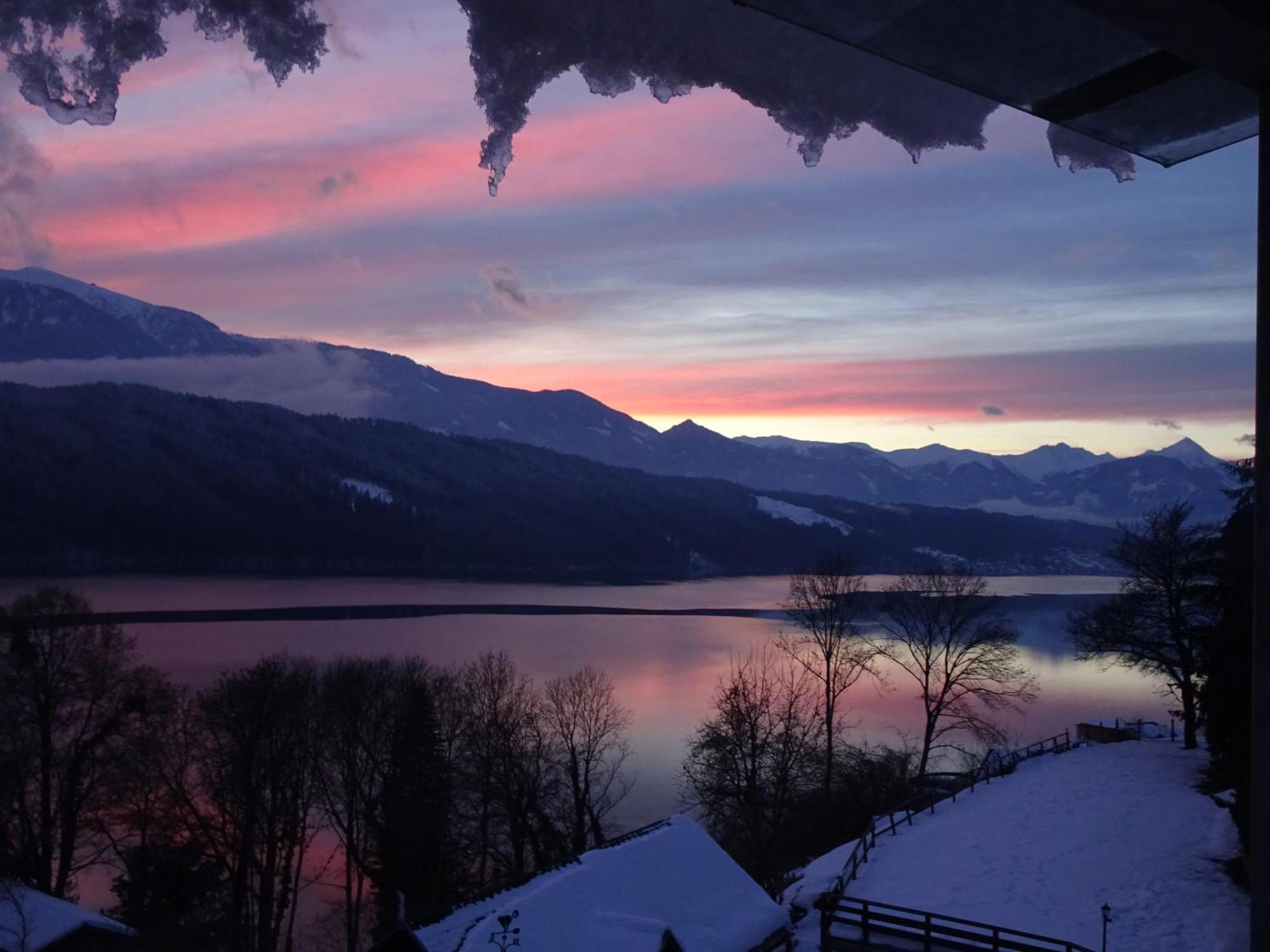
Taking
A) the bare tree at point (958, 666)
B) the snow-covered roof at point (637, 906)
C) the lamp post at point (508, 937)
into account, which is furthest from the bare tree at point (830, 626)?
the lamp post at point (508, 937)

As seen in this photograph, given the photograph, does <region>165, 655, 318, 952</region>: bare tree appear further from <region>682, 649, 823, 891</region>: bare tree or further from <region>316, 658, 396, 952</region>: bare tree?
<region>682, 649, 823, 891</region>: bare tree

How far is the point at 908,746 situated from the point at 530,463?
543 ft

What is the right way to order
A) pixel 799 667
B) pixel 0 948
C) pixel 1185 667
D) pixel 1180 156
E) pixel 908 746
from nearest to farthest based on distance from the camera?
pixel 1180 156 < pixel 0 948 < pixel 1185 667 < pixel 908 746 < pixel 799 667

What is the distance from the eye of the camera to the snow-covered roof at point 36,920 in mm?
14258

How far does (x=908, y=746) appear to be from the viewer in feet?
107

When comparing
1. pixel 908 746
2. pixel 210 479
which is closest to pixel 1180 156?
pixel 908 746

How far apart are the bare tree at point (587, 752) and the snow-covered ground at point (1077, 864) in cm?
764

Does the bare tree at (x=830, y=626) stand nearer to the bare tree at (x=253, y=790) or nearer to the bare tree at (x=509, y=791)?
the bare tree at (x=509, y=791)

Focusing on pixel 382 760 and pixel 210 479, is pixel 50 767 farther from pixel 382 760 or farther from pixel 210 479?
pixel 210 479

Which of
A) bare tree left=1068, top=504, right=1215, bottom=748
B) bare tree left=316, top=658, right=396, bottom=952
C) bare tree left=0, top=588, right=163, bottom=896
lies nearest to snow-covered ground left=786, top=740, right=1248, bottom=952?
bare tree left=1068, top=504, right=1215, bottom=748

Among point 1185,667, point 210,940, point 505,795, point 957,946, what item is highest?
point 1185,667

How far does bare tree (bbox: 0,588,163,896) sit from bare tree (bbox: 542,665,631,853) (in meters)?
10.6

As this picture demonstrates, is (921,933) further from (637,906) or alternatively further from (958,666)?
(958,666)

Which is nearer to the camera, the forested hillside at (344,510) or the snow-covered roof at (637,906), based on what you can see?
the snow-covered roof at (637,906)
